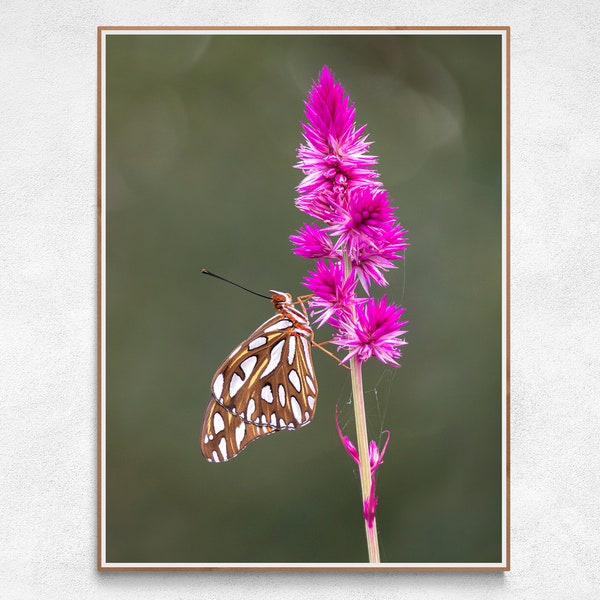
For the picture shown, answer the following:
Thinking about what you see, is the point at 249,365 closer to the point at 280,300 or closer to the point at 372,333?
the point at 280,300

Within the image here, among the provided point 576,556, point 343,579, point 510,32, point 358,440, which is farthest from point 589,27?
point 343,579

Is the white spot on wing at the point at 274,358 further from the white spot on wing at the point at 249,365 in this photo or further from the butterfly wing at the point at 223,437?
the butterfly wing at the point at 223,437

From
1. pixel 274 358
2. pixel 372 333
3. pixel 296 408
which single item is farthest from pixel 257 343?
pixel 372 333

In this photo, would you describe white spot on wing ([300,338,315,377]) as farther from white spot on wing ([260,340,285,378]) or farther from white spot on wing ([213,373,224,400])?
white spot on wing ([213,373,224,400])

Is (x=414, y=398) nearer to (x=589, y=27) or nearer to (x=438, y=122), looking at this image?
(x=438, y=122)

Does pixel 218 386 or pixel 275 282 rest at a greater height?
pixel 275 282

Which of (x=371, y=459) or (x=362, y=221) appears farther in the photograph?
(x=371, y=459)
